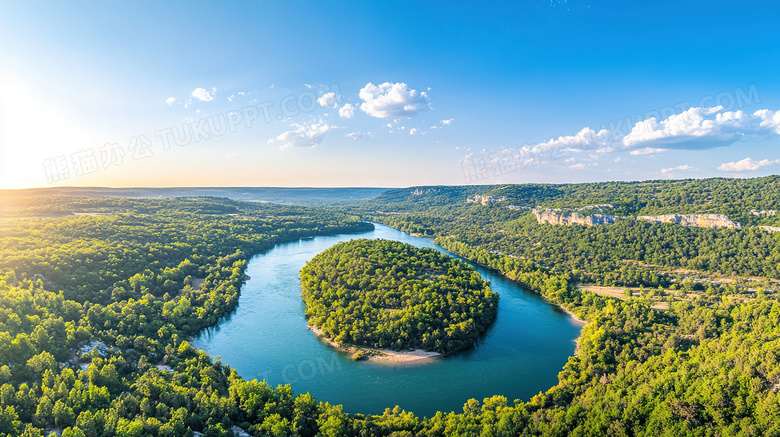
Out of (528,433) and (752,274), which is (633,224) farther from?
(528,433)

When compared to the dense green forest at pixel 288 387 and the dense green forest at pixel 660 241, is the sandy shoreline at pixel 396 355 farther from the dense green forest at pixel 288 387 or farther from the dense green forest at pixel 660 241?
the dense green forest at pixel 660 241

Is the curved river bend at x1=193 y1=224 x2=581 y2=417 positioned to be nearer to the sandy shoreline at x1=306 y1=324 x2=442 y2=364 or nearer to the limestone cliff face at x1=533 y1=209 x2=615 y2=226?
the sandy shoreline at x1=306 y1=324 x2=442 y2=364

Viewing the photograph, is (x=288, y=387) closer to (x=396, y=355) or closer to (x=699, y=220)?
(x=396, y=355)

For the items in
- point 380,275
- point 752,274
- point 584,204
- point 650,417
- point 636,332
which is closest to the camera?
point 650,417

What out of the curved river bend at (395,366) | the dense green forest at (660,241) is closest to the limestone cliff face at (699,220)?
the dense green forest at (660,241)

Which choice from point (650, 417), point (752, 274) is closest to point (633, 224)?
point (752, 274)
